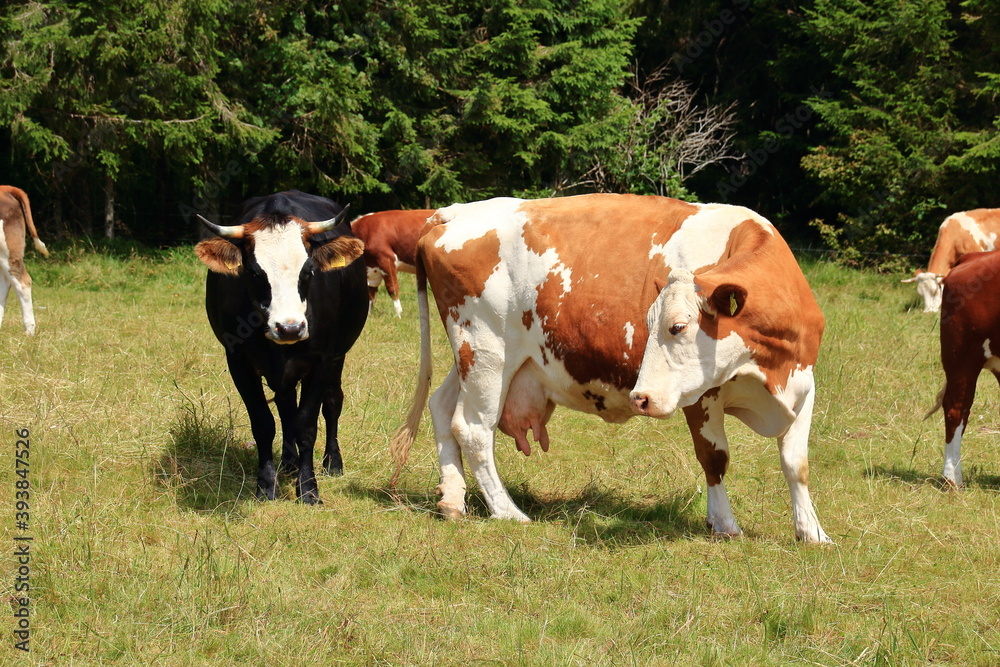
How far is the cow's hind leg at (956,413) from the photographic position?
620 centimetres

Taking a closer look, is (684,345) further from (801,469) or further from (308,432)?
(308,432)

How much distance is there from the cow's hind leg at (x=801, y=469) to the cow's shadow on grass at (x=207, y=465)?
3.02m

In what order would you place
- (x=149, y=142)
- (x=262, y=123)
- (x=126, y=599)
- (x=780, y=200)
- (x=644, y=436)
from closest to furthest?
(x=126, y=599) → (x=644, y=436) → (x=149, y=142) → (x=262, y=123) → (x=780, y=200)

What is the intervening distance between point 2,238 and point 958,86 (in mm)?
17488

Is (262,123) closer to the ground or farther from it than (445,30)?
closer to the ground

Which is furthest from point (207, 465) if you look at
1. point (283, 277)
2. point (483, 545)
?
point (483, 545)

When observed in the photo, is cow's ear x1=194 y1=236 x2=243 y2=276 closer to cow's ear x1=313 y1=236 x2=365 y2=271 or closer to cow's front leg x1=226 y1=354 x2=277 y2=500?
cow's ear x1=313 y1=236 x2=365 y2=271

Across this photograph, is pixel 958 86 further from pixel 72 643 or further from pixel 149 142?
pixel 72 643

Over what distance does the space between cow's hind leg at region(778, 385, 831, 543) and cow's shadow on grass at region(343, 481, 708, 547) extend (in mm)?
542

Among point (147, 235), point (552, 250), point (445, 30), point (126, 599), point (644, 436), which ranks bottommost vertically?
point (147, 235)

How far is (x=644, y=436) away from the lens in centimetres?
729

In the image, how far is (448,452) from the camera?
229 inches

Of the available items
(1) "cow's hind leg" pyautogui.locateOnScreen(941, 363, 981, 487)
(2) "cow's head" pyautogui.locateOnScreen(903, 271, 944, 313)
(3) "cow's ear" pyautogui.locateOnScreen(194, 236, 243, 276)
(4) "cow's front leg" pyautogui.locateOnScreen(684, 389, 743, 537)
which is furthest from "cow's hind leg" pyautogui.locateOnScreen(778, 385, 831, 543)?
(2) "cow's head" pyautogui.locateOnScreen(903, 271, 944, 313)

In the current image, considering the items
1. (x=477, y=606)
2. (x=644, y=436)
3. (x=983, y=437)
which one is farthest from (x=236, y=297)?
(x=983, y=437)
